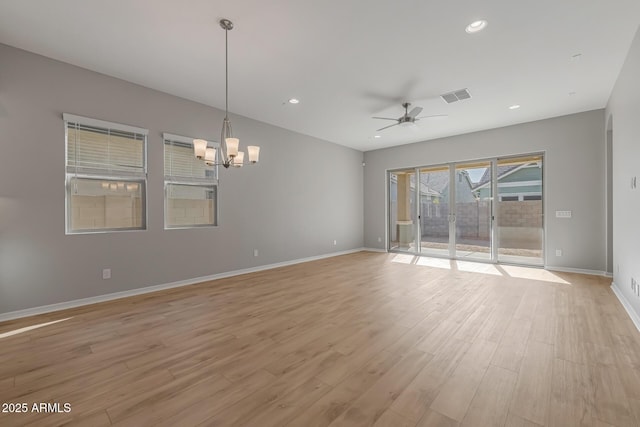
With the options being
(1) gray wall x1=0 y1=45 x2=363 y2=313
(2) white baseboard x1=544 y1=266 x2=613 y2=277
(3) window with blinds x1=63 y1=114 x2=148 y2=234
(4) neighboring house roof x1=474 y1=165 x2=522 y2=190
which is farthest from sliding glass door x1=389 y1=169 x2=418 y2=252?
(3) window with blinds x1=63 y1=114 x2=148 y2=234

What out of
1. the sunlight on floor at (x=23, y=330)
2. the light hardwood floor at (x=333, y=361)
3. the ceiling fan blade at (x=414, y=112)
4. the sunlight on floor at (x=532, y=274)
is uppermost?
the ceiling fan blade at (x=414, y=112)

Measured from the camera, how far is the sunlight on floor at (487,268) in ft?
16.2

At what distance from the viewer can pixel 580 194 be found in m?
5.19

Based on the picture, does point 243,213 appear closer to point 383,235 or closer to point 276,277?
point 276,277

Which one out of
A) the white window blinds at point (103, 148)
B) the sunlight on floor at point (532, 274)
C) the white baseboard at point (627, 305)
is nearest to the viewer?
the white baseboard at point (627, 305)

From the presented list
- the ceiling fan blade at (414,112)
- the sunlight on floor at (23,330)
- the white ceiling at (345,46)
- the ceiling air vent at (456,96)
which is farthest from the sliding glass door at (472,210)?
the sunlight on floor at (23,330)

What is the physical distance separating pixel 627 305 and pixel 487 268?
2.42m

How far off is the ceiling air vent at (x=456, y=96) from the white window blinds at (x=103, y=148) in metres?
4.86

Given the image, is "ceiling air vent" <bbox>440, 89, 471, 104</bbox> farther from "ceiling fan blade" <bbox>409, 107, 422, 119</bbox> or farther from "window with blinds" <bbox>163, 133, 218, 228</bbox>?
"window with blinds" <bbox>163, 133, 218, 228</bbox>

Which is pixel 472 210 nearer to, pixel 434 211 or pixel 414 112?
pixel 434 211

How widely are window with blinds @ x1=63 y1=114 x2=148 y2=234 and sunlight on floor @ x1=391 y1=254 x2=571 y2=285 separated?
5.53 m

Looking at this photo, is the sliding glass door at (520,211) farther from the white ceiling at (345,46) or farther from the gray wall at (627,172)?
the gray wall at (627,172)

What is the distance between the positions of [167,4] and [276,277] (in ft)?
13.4

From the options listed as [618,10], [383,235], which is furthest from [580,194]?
[383,235]
